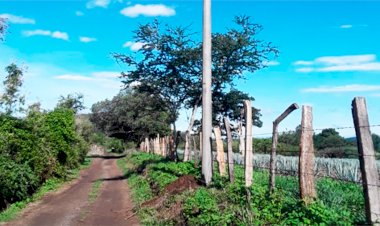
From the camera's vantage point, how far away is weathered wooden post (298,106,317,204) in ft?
23.1

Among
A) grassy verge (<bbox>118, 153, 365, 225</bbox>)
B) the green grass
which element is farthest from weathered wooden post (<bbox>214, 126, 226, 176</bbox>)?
the green grass

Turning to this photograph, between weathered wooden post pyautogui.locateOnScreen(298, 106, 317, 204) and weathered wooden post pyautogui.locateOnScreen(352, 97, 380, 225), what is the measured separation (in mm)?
1482

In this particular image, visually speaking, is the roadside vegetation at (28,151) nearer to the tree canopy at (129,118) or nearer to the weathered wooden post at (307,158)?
the weathered wooden post at (307,158)

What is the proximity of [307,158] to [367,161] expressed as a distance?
1.69m

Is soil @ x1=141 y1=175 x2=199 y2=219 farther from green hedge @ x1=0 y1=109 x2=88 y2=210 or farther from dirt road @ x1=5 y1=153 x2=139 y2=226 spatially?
green hedge @ x1=0 y1=109 x2=88 y2=210

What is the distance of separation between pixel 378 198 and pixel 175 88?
65.7 ft

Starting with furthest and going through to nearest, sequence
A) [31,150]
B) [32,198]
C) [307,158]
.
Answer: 1. [31,150]
2. [32,198]
3. [307,158]

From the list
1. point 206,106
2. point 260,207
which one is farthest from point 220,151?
point 260,207

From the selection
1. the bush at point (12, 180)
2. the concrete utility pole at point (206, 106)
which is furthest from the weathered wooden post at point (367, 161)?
the bush at point (12, 180)

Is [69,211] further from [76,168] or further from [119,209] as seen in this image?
[76,168]

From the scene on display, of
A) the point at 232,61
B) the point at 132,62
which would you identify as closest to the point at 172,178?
the point at 232,61

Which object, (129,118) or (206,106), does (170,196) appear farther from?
(129,118)

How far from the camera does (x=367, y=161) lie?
17.9ft

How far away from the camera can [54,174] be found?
23.8m
